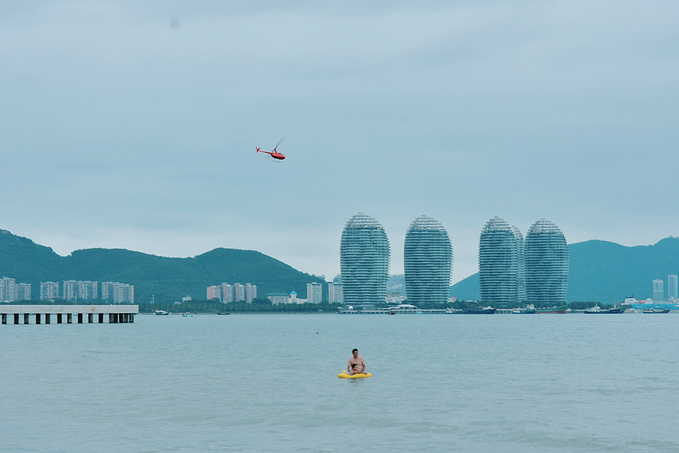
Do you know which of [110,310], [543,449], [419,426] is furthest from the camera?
[110,310]

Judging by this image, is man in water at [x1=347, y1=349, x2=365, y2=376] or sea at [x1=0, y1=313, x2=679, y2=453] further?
man in water at [x1=347, y1=349, x2=365, y2=376]

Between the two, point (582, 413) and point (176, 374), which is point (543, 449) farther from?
point (176, 374)

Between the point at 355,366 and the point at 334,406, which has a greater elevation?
the point at 355,366

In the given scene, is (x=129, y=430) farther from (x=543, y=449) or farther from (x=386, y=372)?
(x=386, y=372)

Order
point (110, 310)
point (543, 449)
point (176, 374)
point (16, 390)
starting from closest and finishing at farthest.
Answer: point (543, 449) < point (16, 390) < point (176, 374) < point (110, 310)

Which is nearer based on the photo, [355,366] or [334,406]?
[334,406]

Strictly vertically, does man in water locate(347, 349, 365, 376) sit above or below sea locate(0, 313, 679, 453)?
above

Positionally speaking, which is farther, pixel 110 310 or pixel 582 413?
pixel 110 310

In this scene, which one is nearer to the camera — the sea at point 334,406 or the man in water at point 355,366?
the sea at point 334,406

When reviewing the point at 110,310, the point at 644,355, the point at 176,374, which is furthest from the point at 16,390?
the point at 110,310

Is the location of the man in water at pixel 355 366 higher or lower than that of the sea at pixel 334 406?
higher
